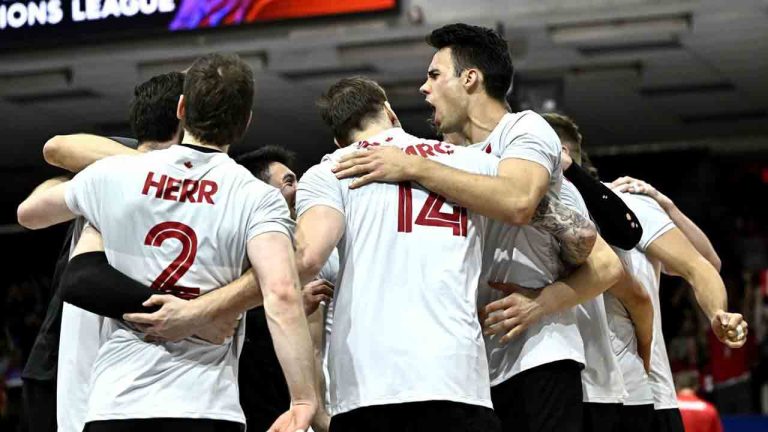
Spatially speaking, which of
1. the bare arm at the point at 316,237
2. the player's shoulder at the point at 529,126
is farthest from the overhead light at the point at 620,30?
the bare arm at the point at 316,237

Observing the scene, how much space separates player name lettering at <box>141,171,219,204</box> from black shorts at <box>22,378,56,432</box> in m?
1.30

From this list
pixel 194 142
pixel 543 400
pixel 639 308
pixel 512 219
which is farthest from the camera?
pixel 639 308

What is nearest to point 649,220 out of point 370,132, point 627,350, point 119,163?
point 627,350

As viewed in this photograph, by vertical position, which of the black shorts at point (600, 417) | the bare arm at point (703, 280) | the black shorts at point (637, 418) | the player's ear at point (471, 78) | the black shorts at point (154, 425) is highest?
the player's ear at point (471, 78)

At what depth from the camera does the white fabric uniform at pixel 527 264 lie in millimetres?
3580

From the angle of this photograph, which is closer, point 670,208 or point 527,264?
point 527,264

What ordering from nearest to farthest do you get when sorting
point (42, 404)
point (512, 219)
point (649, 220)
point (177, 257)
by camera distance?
1. point (177, 257)
2. point (512, 219)
3. point (42, 404)
4. point (649, 220)

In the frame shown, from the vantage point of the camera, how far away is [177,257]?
3.20m

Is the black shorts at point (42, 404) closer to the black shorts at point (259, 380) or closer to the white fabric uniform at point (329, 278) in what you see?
the black shorts at point (259, 380)

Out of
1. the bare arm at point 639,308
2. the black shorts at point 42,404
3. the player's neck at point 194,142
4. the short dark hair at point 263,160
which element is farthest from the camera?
the short dark hair at point 263,160

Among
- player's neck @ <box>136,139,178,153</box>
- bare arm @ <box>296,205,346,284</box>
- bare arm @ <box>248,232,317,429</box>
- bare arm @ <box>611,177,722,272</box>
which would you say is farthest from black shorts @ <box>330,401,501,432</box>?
bare arm @ <box>611,177,722,272</box>

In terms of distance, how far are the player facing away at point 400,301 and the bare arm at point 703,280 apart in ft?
4.34

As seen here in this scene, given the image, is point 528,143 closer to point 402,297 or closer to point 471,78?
point 471,78

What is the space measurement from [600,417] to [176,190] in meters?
1.74
